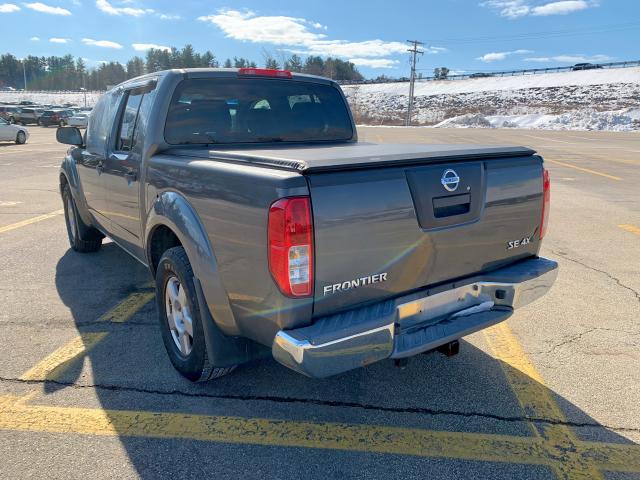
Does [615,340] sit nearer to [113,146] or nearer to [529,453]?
[529,453]

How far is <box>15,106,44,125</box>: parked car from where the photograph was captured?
3988 cm

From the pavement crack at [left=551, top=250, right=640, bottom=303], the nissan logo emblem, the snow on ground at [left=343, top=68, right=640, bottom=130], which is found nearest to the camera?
the nissan logo emblem

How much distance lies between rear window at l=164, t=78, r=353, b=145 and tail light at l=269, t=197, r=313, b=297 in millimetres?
1689

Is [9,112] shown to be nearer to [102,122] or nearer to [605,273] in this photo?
[102,122]

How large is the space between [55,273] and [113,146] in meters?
1.87

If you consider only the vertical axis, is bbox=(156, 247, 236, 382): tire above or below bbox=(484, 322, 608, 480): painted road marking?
above

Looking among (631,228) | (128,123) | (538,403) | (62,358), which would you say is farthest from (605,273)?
(62,358)

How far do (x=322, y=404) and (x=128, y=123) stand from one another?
105 inches

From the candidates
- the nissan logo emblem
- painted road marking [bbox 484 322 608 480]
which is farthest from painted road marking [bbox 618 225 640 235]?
the nissan logo emblem

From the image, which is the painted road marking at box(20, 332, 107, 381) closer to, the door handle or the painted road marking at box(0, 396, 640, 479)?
the painted road marking at box(0, 396, 640, 479)

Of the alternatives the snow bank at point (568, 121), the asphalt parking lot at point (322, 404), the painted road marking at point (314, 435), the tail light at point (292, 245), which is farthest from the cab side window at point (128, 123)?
the snow bank at point (568, 121)

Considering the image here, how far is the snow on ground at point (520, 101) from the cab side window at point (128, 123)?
5504 centimetres

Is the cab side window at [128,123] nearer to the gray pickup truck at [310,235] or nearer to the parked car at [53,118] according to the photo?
the gray pickup truck at [310,235]

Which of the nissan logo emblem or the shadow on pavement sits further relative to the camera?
the nissan logo emblem
